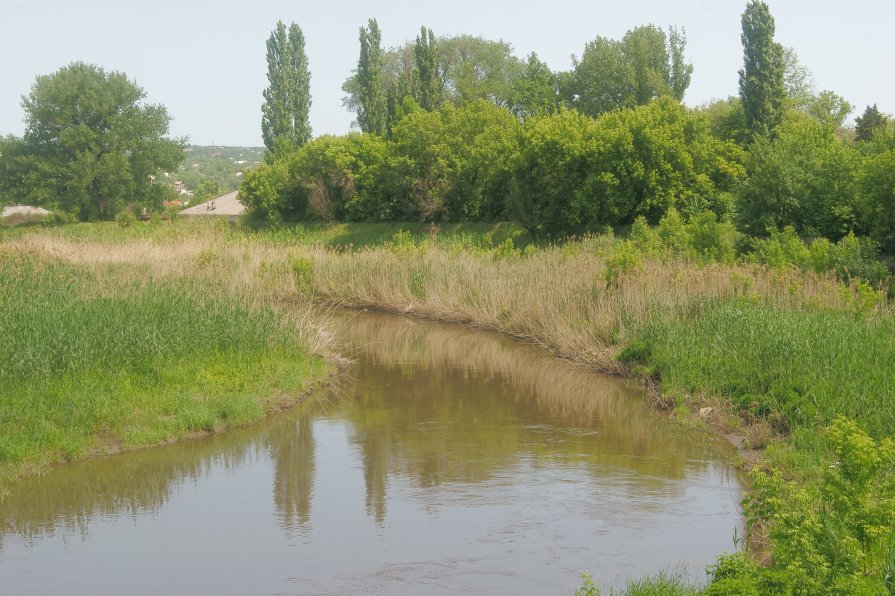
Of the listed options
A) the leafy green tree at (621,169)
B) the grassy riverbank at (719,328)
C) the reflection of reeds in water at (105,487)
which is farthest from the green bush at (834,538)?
the leafy green tree at (621,169)

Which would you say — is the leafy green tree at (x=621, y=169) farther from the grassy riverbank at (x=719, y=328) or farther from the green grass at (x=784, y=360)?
the green grass at (x=784, y=360)

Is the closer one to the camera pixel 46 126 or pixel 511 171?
pixel 511 171

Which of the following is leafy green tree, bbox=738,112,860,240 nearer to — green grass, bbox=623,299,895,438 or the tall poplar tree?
green grass, bbox=623,299,895,438

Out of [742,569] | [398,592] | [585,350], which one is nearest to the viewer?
[742,569]

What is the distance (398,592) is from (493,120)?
3507 cm

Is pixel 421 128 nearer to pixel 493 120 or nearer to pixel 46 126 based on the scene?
pixel 493 120

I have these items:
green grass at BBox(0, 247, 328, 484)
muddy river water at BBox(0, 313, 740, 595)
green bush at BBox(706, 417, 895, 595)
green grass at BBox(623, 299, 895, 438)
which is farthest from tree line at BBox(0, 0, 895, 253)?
green bush at BBox(706, 417, 895, 595)

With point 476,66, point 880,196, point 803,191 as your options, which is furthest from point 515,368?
point 476,66

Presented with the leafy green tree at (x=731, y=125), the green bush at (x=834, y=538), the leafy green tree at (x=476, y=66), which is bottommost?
the green bush at (x=834, y=538)

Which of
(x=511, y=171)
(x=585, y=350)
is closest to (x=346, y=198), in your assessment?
(x=511, y=171)

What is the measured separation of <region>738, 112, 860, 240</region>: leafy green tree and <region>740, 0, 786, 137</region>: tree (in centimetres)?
1056

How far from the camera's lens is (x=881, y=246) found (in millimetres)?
21234

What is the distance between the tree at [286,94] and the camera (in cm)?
5784

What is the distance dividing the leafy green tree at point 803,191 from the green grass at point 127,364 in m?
13.2
